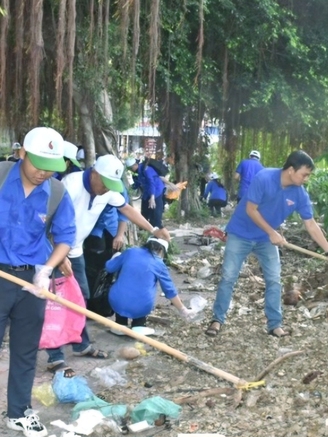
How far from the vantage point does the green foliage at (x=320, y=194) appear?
9680mm

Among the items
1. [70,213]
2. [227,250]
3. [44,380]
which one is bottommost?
[44,380]

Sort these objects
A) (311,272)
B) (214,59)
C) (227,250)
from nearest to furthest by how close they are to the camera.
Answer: (227,250) → (311,272) → (214,59)

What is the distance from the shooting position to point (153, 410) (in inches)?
167

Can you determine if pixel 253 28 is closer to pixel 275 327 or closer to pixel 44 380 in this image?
pixel 275 327

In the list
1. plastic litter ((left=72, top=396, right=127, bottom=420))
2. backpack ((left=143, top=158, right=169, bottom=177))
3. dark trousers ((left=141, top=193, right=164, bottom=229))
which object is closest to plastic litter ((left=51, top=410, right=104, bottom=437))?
plastic litter ((left=72, top=396, right=127, bottom=420))

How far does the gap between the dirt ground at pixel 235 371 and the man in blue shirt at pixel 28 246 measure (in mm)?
373

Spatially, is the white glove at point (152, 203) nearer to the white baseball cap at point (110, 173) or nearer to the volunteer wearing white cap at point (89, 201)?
the volunteer wearing white cap at point (89, 201)

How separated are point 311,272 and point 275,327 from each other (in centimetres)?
291

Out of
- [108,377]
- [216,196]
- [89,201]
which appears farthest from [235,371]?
[216,196]

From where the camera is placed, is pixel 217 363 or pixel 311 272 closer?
pixel 217 363

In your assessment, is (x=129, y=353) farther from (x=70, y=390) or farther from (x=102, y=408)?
(x=102, y=408)

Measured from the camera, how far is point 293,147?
18.4 metres

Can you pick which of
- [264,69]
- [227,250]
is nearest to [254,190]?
[227,250]

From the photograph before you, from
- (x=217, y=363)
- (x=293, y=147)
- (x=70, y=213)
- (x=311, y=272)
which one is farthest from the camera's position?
(x=293, y=147)
